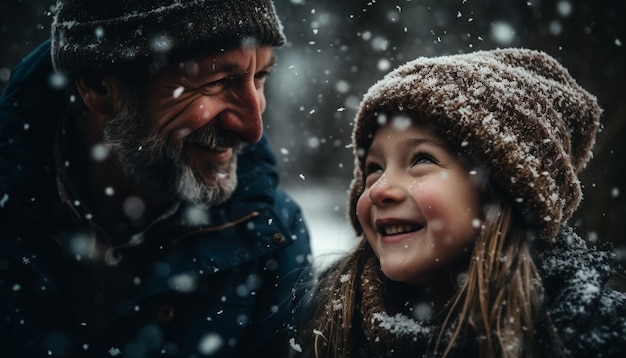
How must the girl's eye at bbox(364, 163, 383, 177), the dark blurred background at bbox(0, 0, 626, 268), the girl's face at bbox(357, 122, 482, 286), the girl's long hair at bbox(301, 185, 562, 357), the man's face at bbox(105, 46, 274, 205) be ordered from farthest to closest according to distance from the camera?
the dark blurred background at bbox(0, 0, 626, 268) → the man's face at bbox(105, 46, 274, 205) → the girl's eye at bbox(364, 163, 383, 177) → the girl's face at bbox(357, 122, 482, 286) → the girl's long hair at bbox(301, 185, 562, 357)

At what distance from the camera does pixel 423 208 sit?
178 cm

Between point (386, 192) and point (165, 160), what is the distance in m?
1.29

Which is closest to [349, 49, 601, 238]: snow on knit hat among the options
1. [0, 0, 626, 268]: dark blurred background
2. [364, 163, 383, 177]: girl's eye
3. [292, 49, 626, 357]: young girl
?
[292, 49, 626, 357]: young girl

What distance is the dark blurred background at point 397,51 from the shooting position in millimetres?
2873

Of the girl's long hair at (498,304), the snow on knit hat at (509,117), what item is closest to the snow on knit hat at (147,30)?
the snow on knit hat at (509,117)

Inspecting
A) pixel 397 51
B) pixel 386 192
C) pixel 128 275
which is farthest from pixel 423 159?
Result: pixel 397 51

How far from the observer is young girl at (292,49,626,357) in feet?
5.49

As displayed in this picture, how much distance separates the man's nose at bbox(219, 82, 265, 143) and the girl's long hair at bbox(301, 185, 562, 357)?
1007 mm

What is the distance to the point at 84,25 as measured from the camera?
2500mm

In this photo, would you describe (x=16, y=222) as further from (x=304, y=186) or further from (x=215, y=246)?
(x=304, y=186)

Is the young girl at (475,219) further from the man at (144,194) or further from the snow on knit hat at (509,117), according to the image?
the man at (144,194)

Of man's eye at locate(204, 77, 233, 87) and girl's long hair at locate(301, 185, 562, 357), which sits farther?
man's eye at locate(204, 77, 233, 87)

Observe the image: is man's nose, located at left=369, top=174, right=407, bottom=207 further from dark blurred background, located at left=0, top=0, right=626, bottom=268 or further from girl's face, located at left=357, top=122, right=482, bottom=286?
dark blurred background, located at left=0, top=0, right=626, bottom=268

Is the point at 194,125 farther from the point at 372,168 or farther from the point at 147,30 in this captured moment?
the point at 372,168
